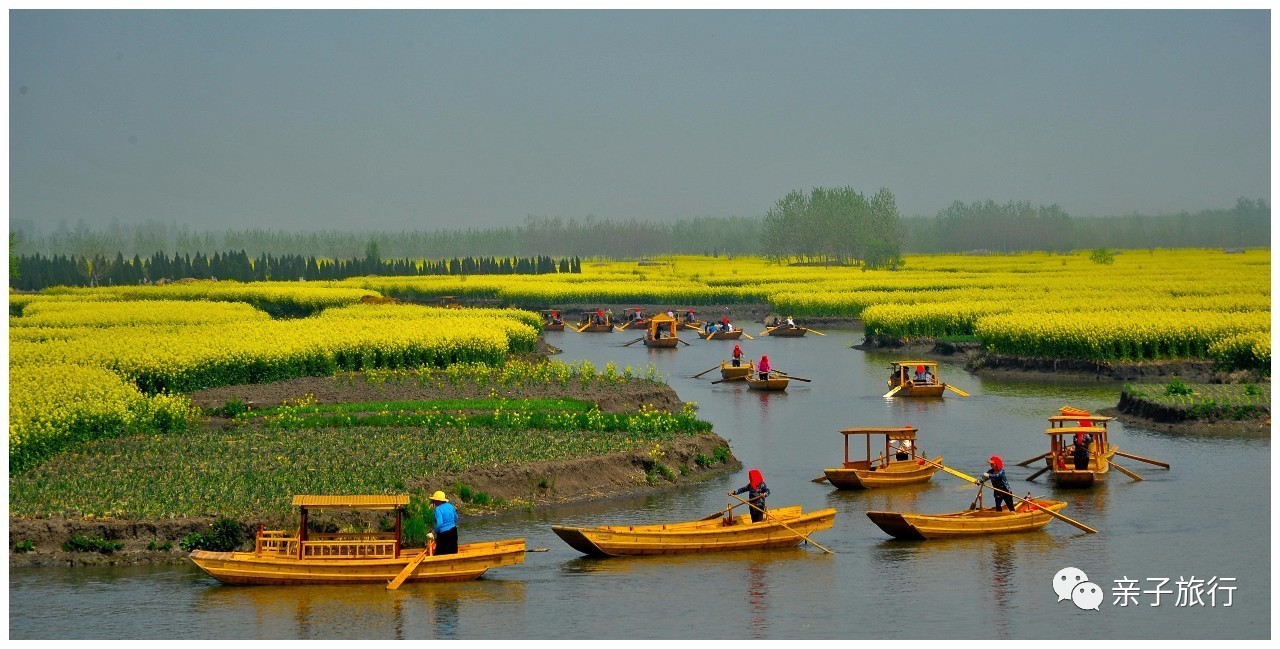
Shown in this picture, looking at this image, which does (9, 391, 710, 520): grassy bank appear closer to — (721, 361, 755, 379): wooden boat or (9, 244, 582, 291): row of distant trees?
(721, 361, 755, 379): wooden boat

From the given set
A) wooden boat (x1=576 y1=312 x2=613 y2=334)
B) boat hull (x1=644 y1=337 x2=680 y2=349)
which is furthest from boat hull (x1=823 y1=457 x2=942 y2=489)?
wooden boat (x1=576 y1=312 x2=613 y2=334)

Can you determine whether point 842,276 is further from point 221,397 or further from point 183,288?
point 221,397

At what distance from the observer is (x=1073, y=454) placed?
3525 cm

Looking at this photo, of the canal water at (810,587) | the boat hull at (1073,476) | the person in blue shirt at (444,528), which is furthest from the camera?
the boat hull at (1073,476)

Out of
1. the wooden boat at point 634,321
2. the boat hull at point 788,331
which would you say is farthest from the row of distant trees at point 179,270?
the boat hull at point 788,331

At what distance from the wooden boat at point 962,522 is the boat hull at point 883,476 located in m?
4.72

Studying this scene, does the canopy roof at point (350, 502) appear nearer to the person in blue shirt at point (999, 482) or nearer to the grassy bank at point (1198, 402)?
the person in blue shirt at point (999, 482)

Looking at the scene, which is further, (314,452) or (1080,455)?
(1080,455)

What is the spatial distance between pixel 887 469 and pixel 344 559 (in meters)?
14.5

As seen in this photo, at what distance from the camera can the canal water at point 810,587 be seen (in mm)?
23188

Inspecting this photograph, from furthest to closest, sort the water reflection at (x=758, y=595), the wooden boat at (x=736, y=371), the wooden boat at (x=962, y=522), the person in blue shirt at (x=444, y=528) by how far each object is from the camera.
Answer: the wooden boat at (x=736, y=371), the wooden boat at (x=962, y=522), the person in blue shirt at (x=444, y=528), the water reflection at (x=758, y=595)

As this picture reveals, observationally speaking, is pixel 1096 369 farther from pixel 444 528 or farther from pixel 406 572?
pixel 406 572

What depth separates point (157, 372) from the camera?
156ft

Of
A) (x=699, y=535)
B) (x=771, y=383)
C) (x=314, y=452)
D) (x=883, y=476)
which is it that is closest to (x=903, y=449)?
(x=883, y=476)
